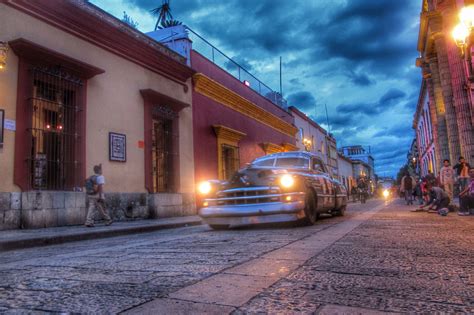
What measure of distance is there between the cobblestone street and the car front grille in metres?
2.32

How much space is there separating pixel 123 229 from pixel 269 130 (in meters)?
15.6

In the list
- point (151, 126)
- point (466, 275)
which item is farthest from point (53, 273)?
point (151, 126)

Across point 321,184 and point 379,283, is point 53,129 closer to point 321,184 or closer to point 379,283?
point 321,184

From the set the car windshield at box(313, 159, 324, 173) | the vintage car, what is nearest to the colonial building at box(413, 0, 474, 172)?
the car windshield at box(313, 159, 324, 173)

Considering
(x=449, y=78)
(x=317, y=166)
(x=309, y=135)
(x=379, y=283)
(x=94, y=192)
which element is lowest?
(x=379, y=283)

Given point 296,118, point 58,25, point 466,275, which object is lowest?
point 466,275

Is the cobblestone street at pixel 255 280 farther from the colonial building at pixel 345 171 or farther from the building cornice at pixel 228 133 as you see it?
the colonial building at pixel 345 171

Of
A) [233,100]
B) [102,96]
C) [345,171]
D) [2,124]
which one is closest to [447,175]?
[233,100]

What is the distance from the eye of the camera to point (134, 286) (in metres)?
2.53

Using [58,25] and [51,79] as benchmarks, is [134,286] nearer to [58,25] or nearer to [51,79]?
[51,79]

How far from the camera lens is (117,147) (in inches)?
408

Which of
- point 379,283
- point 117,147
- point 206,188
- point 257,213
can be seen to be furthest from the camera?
point 117,147

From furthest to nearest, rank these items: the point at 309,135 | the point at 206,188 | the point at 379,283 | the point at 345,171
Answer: the point at 345,171 → the point at 309,135 → the point at 206,188 → the point at 379,283

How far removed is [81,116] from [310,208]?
6147mm
